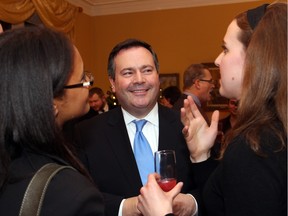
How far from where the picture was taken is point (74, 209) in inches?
42.2

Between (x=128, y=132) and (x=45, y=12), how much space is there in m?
4.64

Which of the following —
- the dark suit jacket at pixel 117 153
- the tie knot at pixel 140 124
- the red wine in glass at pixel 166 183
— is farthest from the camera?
the tie knot at pixel 140 124

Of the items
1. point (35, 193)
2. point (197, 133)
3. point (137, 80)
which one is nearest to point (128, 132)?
point (137, 80)

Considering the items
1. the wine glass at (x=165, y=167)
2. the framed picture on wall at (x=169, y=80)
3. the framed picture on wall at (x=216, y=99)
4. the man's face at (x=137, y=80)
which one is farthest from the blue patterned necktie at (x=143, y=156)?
the framed picture on wall at (x=169, y=80)

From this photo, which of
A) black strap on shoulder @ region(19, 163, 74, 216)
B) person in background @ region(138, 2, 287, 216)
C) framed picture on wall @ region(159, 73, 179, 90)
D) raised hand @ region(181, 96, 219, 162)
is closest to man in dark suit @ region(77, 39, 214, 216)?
raised hand @ region(181, 96, 219, 162)

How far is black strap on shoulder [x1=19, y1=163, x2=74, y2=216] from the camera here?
3.43 feet

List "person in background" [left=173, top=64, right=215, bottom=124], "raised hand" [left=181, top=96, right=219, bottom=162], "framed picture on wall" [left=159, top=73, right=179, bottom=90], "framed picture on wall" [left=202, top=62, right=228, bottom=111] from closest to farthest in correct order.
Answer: "raised hand" [left=181, top=96, right=219, bottom=162] < "person in background" [left=173, top=64, right=215, bottom=124] < "framed picture on wall" [left=202, top=62, right=228, bottom=111] < "framed picture on wall" [left=159, top=73, right=179, bottom=90]

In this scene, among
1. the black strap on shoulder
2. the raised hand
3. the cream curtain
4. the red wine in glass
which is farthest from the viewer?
the cream curtain

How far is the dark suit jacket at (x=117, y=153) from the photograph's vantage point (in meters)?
2.15

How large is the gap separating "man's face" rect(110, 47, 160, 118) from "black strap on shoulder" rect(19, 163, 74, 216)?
132 cm

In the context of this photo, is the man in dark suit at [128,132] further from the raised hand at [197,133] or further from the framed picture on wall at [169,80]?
the framed picture on wall at [169,80]

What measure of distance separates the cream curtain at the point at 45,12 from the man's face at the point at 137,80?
2837 millimetres

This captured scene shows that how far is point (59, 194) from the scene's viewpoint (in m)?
1.08

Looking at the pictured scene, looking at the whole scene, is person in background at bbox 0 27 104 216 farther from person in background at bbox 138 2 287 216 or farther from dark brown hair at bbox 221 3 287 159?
dark brown hair at bbox 221 3 287 159
